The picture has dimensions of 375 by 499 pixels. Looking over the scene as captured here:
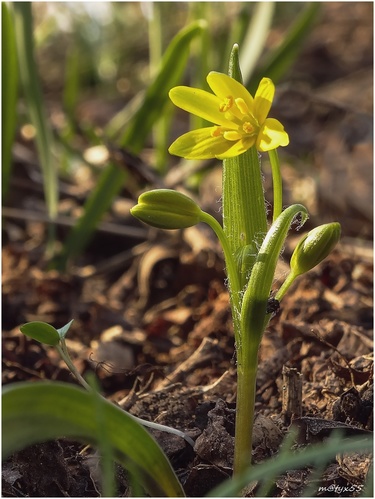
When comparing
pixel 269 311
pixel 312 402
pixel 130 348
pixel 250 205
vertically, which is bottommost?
pixel 130 348

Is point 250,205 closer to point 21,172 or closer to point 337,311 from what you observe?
point 337,311

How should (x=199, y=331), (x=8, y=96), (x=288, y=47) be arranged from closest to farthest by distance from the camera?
(x=199, y=331) < (x=8, y=96) < (x=288, y=47)

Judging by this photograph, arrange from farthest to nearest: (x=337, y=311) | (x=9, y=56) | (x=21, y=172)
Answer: (x=21, y=172) < (x=9, y=56) < (x=337, y=311)

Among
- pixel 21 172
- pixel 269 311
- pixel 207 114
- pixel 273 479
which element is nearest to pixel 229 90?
pixel 207 114

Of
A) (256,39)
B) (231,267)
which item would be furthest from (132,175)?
(231,267)

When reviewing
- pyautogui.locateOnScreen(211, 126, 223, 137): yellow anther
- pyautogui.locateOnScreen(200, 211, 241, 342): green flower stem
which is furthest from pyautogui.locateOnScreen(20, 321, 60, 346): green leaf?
pyautogui.locateOnScreen(211, 126, 223, 137): yellow anther

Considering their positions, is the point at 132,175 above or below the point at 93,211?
above

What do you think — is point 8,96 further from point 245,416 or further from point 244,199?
point 245,416
